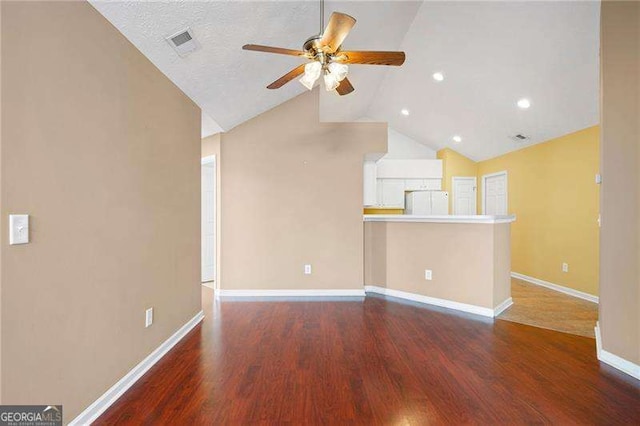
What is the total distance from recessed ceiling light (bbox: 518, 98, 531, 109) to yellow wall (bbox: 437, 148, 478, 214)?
89.2 inches

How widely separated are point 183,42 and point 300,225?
8.11 feet

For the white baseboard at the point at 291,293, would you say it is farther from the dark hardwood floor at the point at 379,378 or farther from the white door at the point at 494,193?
the white door at the point at 494,193

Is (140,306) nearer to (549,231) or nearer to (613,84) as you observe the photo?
(613,84)

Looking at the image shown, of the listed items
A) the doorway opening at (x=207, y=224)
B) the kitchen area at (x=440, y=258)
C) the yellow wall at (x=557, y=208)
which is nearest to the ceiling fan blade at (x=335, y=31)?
the kitchen area at (x=440, y=258)

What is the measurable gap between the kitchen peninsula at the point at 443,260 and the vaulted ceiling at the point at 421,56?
1814mm

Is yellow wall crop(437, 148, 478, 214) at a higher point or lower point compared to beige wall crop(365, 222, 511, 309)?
higher

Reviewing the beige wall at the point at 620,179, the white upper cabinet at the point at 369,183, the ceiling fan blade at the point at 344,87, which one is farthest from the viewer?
the white upper cabinet at the point at 369,183

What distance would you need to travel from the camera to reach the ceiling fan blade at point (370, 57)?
1.90 meters

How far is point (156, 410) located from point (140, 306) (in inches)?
27.4

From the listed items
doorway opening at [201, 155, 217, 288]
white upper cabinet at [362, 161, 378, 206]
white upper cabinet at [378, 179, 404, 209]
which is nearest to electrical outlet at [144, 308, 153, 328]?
doorway opening at [201, 155, 217, 288]

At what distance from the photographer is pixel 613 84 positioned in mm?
2150

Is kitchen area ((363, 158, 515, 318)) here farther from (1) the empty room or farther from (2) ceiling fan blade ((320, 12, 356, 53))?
(2) ceiling fan blade ((320, 12, 356, 53))

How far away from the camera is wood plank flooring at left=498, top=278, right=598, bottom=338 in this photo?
2949 millimetres

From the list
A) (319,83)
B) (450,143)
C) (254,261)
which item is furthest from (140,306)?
(450,143)
